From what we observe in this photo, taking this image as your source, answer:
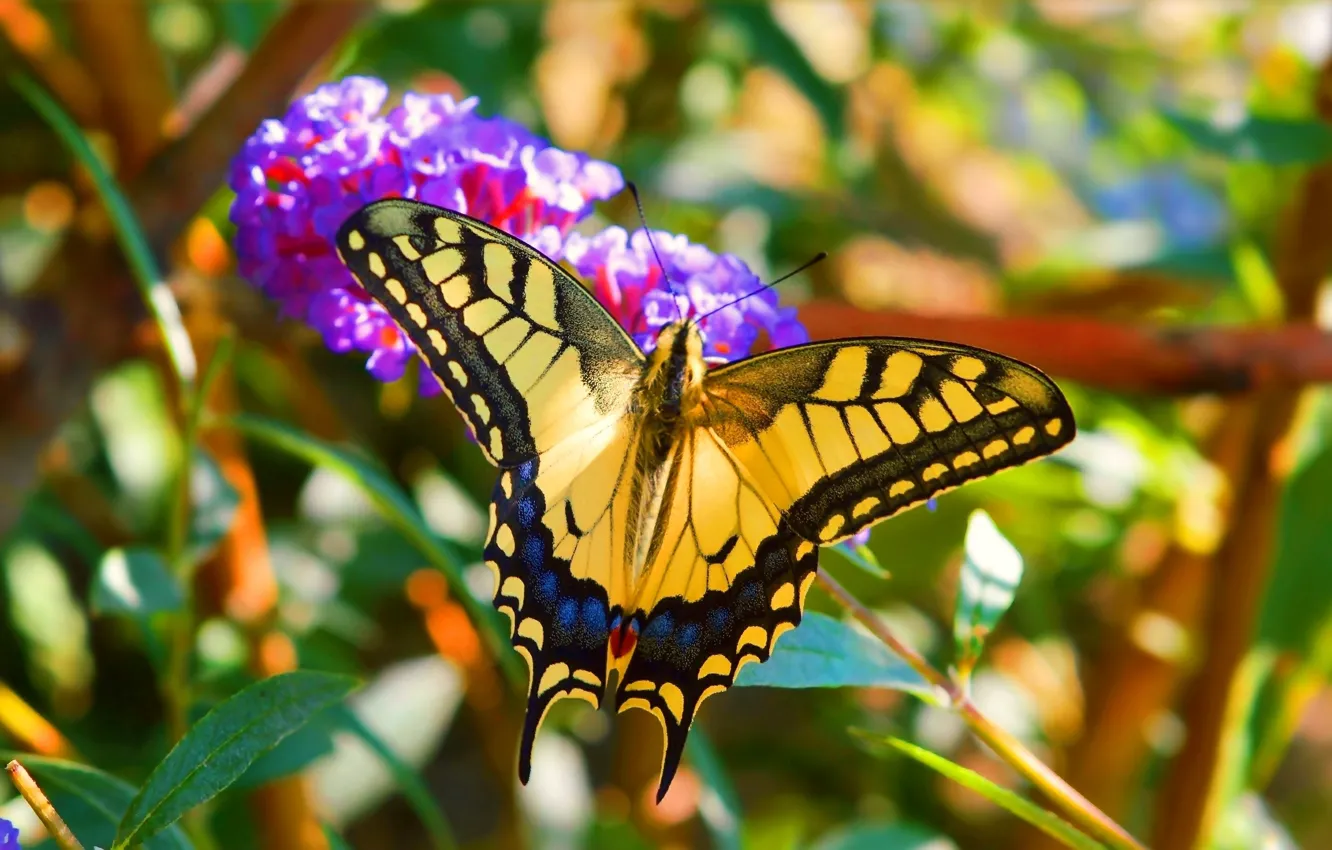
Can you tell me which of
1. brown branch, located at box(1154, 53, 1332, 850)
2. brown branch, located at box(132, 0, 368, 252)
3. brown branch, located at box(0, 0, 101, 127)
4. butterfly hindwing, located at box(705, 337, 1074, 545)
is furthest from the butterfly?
brown branch, located at box(0, 0, 101, 127)

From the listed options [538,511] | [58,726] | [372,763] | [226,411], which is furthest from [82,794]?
[58,726]

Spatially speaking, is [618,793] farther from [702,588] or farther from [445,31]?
[445,31]

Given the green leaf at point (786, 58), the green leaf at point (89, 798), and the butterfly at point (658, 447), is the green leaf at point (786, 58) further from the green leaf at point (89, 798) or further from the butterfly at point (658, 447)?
the green leaf at point (89, 798)

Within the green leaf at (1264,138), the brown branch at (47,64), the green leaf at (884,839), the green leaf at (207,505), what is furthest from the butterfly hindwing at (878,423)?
the brown branch at (47,64)

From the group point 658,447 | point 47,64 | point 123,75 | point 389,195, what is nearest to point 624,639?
point 658,447

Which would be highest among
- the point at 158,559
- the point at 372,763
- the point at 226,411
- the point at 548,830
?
the point at 226,411
